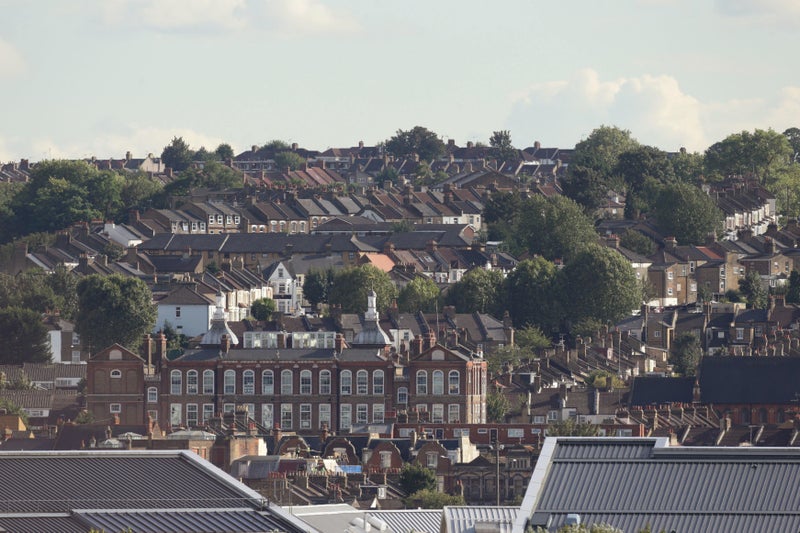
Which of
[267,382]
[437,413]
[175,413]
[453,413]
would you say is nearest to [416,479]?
[453,413]

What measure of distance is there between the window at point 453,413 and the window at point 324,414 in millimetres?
5519

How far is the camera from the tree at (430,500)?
106 m

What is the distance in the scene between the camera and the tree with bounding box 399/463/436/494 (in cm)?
11250

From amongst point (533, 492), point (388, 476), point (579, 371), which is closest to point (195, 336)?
point (579, 371)

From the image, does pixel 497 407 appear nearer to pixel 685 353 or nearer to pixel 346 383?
pixel 346 383

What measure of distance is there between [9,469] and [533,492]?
1473 cm

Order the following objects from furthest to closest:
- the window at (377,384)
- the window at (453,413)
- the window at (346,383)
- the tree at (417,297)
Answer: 1. the tree at (417,297)
2. the window at (346,383)
3. the window at (377,384)
4. the window at (453,413)

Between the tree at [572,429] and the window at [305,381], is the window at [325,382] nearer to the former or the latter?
the window at [305,381]

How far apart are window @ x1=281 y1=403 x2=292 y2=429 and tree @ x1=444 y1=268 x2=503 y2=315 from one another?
41230 mm

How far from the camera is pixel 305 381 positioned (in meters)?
144

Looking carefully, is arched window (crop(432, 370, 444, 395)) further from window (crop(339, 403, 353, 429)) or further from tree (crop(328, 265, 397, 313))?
tree (crop(328, 265, 397, 313))

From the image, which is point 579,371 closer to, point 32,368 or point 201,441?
point 32,368

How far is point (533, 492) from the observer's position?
5788 centimetres

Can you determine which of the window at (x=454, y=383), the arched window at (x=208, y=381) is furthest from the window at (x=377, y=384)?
the arched window at (x=208, y=381)
